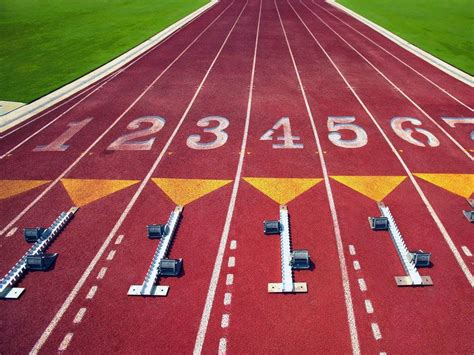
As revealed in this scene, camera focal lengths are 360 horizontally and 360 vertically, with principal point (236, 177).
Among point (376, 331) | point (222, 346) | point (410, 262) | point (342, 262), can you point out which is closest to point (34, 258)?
point (222, 346)

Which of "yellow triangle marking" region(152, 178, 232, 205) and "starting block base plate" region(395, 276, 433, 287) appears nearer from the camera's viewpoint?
"starting block base plate" region(395, 276, 433, 287)

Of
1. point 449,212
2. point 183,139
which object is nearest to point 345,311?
point 449,212

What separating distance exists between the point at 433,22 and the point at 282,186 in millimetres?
29568

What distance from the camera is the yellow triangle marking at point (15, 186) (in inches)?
402

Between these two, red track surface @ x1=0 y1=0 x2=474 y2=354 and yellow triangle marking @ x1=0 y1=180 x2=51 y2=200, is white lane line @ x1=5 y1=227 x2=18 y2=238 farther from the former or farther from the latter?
yellow triangle marking @ x1=0 y1=180 x2=51 y2=200

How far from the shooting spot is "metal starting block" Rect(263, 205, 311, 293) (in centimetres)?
718

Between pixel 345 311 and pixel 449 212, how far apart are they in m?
4.54

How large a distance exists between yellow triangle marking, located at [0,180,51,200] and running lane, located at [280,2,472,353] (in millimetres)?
8660

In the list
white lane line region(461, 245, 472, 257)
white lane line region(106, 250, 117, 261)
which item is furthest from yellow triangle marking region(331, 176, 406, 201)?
white lane line region(106, 250, 117, 261)

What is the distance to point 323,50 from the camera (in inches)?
925

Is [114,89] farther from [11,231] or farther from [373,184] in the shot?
[373,184]

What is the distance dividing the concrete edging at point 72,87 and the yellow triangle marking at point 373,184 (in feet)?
41.0

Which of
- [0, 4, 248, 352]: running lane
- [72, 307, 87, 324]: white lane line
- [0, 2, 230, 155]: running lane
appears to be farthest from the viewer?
[0, 2, 230, 155]: running lane

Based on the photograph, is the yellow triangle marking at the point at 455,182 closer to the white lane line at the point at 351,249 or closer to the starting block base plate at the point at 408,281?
the starting block base plate at the point at 408,281
